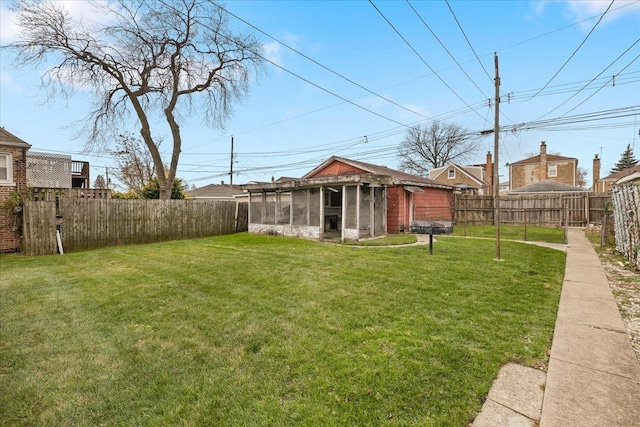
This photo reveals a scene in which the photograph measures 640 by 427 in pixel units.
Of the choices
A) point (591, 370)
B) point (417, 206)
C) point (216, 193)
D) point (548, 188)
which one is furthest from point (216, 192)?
point (591, 370)

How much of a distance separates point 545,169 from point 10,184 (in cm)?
4063

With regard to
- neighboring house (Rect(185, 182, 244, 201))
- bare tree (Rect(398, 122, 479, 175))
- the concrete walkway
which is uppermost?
bare tree (Rect(398, 122, 479, 175))

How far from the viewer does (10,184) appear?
10641 millimetres

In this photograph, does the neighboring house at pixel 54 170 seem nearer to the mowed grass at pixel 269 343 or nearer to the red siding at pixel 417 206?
the mowed grass at pixel 269 343

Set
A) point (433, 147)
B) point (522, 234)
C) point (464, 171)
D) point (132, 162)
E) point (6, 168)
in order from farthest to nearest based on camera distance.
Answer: point (433, 147) → point (464, 171) → point (132, 162) → point (522, 234) → point (6, 168)

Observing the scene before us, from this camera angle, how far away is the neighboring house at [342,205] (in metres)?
11.1

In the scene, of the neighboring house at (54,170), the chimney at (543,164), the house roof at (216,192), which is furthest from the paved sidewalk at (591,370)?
the chimney at (543,164)

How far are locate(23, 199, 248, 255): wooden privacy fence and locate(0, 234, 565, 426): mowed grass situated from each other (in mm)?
4877

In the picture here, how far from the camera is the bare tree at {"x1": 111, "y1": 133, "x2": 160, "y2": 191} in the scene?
24983mm

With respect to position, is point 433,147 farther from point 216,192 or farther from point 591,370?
point 591,370

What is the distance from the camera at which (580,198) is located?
16.6 metres

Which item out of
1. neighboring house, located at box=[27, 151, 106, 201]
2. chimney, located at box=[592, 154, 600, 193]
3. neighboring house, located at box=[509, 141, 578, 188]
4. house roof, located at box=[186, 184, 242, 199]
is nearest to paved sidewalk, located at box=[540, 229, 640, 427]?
neighboring house, located at box=[27, 151, 106, 201]

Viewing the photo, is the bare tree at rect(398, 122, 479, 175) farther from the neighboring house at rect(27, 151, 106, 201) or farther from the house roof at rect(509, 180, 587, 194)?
the neighboring house at rect(27, 151, 106, 201)

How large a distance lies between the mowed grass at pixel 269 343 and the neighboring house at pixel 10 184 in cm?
604
